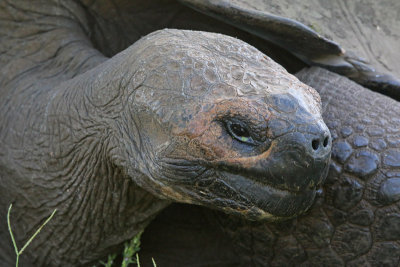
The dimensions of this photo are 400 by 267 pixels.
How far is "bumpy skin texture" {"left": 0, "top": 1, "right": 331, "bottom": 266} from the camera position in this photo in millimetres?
1834

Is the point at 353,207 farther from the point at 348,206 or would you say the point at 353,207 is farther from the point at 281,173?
the point at 281,173

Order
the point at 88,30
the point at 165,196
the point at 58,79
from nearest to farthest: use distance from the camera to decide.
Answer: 1. the point at 165,196
2. the point at 58,79
3. the point at 88,30

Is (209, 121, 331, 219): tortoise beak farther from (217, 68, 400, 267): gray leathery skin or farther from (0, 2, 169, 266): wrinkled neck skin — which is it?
(217, 68, 400, 267): gray leathery skin

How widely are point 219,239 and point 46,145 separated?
104 centimetres

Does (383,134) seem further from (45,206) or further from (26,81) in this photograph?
(26,81)

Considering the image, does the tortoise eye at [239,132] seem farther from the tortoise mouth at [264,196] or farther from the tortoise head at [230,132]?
the tortoise mouth at [264,196]

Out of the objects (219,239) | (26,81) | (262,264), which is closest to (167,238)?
(219,239)

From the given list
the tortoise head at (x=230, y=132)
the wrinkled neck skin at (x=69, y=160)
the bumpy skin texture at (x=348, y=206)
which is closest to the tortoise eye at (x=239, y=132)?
the tortoise head at (x=230, y=132)

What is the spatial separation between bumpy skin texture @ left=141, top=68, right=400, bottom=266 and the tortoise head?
0.57 metres

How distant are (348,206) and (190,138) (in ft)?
3.03

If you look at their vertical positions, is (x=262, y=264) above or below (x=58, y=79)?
below

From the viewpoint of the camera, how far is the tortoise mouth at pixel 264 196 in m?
1.87

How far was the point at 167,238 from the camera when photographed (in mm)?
3023

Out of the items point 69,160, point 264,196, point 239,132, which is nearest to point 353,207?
point 264,196
